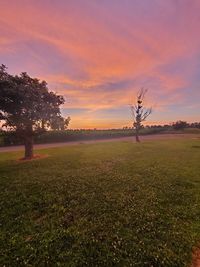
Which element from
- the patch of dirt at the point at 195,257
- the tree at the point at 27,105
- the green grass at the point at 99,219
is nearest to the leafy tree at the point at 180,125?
the tree at the point at 27,105

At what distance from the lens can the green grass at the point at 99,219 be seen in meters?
6.13

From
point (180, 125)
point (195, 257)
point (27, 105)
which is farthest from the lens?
point (180, 125)

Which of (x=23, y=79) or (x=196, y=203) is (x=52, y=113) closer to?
(x=23, y=79)

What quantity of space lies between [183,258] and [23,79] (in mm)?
19293

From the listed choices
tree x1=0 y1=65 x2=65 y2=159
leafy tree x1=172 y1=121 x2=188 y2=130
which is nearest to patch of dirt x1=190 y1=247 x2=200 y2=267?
tree x1=0 y1=65 x2=65 y2=159

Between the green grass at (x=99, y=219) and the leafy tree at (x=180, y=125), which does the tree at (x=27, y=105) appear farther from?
the leafy tree at (x=180, y=125)

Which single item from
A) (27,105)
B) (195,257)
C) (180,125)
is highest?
(27,105)

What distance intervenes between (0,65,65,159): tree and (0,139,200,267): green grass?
24.1 ft

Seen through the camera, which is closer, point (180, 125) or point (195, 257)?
point (195, 257)

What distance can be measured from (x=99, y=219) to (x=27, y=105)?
14.6 metres

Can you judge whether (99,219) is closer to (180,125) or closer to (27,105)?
(27,105)

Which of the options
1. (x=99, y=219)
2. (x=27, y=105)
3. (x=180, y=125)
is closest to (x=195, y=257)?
(x=99, y=219)

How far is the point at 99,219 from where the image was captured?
8.33m

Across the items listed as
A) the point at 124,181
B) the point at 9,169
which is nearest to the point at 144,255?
the point at 124,181
